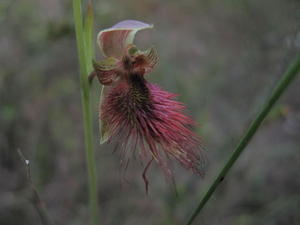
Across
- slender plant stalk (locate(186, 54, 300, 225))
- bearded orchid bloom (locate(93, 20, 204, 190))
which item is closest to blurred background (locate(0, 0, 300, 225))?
bearded orchid bloom (locate(93, 20, 204, 190))

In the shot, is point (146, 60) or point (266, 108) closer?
point (266, 108)

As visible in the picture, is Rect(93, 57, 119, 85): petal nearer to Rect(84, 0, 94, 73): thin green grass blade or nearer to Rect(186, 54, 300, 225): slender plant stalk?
Rect(84, 0, 94, 73): thin green grass blade

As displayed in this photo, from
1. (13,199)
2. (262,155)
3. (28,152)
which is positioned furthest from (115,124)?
(262,155)

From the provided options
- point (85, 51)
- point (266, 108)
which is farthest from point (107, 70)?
point (266, 108)

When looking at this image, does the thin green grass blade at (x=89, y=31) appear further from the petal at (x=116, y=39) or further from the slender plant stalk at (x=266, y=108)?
the slender plant stalk at (x=266, y=108)

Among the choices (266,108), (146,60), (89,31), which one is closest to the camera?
(266,108)

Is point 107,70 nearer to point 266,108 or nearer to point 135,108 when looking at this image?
point 135,108
